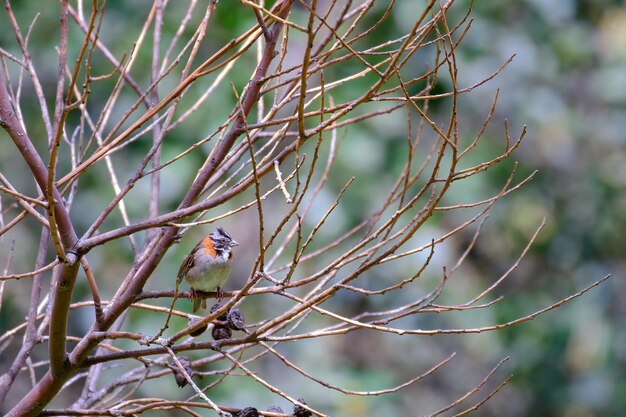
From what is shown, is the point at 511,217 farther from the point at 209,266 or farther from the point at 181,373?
the point at 181,373

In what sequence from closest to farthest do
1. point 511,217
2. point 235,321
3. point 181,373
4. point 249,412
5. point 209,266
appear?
point 249,412 → point 181,373 → point 235,321 → point 209,266 → point 511,217

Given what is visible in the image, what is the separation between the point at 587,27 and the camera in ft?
23.3

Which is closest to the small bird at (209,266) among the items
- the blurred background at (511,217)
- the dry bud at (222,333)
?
the dry bud at (222,333)

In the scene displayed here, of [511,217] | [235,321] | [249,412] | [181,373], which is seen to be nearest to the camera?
[249,412]

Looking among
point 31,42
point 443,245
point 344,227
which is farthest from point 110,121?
point 443,245

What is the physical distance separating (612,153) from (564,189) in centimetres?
53

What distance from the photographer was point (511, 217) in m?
6.94

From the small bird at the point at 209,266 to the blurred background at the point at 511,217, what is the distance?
4.60 feet

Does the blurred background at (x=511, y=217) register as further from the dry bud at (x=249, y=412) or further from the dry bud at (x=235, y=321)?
the dry bud at (x=249, y=412)

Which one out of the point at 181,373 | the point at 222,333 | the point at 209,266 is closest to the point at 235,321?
the point at 222,333

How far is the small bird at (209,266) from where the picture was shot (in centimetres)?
382

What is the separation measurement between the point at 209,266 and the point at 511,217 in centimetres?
367

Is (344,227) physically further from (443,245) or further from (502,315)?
(502,315)

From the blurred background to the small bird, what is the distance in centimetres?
140
